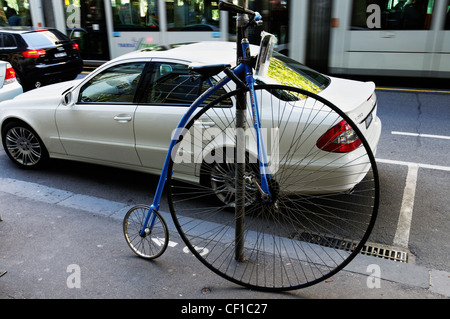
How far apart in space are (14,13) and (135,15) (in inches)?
221

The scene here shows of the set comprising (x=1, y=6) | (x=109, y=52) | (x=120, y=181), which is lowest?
(x=120, y=181)

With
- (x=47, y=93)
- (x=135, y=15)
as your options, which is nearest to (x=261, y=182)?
(x=47, y=93)

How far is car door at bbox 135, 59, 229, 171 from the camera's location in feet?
13.9

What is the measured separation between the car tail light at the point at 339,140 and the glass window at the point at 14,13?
14.3 metres

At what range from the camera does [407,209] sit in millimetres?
4180

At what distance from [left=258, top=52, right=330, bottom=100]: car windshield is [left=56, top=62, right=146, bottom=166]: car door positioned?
1471mm

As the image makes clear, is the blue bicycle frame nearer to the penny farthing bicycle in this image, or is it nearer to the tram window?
the penny farthing bicycle

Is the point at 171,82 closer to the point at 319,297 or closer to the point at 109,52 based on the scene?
the point at 319,297

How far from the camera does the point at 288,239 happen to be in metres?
3.67

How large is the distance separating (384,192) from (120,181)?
317cm

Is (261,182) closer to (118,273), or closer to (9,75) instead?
(118,273)

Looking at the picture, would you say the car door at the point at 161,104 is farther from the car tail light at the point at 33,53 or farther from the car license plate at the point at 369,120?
the car tail light at the point at 33,53

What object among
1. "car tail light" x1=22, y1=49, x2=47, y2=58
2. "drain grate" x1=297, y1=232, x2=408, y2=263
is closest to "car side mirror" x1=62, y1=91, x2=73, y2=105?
"drain grate" x1=297, y1=232, x2=408, y2=263
